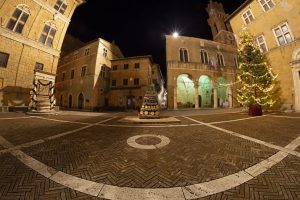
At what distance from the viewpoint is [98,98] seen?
25.2 meters

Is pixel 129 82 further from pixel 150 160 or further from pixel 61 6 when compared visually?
pixel 150 160

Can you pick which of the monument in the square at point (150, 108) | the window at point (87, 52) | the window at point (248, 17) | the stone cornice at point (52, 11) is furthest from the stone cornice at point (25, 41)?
the window at point (248, 17)

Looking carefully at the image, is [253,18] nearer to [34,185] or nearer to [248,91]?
[248,91]

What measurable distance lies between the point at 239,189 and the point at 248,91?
1540cm

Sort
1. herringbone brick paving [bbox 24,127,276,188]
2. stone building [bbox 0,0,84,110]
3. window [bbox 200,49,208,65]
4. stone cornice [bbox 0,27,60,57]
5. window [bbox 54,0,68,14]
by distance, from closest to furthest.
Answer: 1. herringbone brick paving [bbox 24,127,276,188]
2. stone cornice [bbox 0,27,60,57]
3. stone building [bbox 0,0,84,110]
4. window [bbox 54,0,68,14]
5. window [bbox 200,49,208,65]

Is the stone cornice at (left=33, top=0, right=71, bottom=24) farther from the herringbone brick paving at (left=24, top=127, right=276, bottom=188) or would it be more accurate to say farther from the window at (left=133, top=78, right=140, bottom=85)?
the herringbone brick paving at (left=24, top=127, right=276, bottom=188)

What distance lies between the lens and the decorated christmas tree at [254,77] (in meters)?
14.0

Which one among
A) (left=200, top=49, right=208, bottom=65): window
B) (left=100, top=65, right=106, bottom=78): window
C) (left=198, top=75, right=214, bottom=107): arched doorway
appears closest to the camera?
(left=200, top=49, right=208, bottom=65): window

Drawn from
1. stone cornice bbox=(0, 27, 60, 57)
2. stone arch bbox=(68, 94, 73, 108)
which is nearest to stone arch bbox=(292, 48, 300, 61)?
stone cornice bbox=(0, 27, 60, 57)

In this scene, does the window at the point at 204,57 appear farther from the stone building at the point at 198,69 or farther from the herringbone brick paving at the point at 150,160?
the herringbone brick paving at the point at 150,160

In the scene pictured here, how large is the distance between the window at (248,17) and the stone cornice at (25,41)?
2811 cm

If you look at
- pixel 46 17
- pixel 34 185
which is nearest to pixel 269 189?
pixel 34 185

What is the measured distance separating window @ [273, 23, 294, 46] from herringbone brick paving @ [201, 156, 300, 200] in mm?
18564

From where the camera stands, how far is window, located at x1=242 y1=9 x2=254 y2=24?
17994 mm
